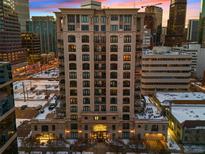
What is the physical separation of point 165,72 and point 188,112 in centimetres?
3876

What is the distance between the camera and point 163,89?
113m

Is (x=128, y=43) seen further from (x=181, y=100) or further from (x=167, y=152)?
(x=181, y=100)

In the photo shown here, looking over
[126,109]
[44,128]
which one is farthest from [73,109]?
[126,109]

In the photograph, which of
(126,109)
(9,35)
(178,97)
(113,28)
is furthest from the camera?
(9,35)

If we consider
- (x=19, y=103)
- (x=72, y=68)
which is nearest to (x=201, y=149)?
(x=72, y=68)

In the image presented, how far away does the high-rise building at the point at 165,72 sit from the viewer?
109 meters

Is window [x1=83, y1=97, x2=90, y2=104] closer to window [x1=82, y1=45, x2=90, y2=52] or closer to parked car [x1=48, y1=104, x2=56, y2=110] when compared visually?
window [x1=82, y1=45, x2=90, y2=52]

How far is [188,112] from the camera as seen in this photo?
74562 millimetres

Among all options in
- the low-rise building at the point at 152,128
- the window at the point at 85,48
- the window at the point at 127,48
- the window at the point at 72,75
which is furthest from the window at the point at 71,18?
the low-rise building at the point at 152,128

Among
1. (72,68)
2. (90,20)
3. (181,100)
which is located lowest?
(181,100)

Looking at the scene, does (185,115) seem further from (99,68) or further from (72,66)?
(72,66)

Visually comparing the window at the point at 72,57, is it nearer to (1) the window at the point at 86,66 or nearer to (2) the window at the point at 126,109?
(1) the window at the point at 86,66

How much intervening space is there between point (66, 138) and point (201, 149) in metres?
41.9

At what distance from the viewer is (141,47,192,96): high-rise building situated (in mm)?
108688
